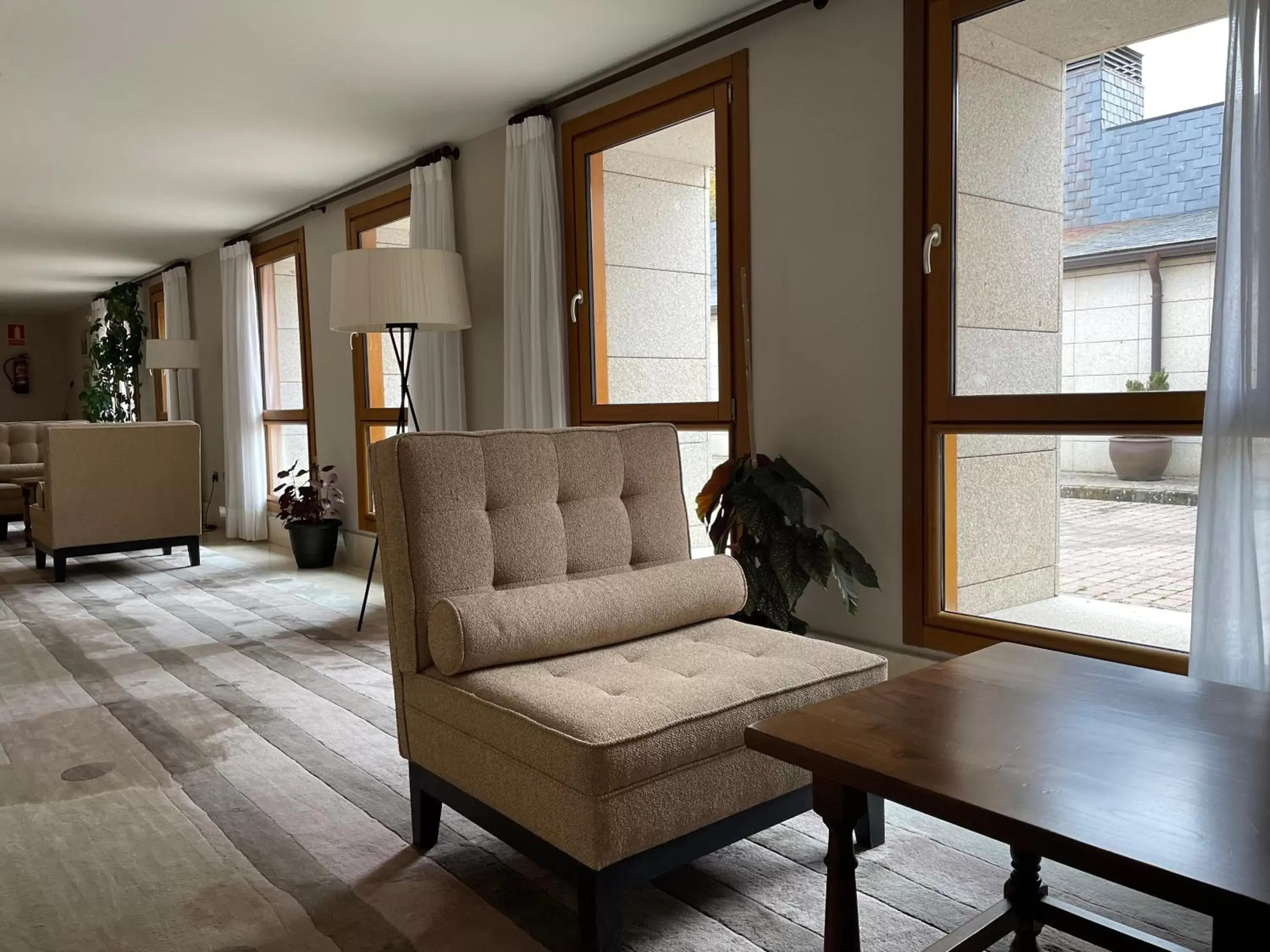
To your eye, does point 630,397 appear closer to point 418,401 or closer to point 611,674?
point 418,401

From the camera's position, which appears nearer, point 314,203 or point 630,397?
point 630,397

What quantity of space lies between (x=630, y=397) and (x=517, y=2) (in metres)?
1.58

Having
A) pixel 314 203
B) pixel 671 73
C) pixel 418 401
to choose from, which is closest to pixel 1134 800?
pixel 671 73

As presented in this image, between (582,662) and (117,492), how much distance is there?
478 centimetres

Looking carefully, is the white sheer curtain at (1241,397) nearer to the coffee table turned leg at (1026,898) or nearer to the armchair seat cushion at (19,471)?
the coffee table turned leg at (1026,898)

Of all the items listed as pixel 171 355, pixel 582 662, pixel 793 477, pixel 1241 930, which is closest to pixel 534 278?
pixel 793 477

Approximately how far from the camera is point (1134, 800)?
1.11 meters

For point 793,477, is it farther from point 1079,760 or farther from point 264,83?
point 264,83

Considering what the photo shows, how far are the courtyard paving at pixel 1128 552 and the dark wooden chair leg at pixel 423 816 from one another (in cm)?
184

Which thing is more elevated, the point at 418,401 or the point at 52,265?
the point at 52,265

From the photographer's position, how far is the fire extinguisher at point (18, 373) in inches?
478

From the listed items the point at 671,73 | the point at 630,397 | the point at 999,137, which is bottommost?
Result: the point at 630,397

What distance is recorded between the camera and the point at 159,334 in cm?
934

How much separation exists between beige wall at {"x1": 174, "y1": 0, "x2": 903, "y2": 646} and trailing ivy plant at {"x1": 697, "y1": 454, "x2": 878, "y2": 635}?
147 millimetres
